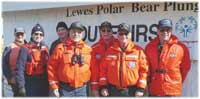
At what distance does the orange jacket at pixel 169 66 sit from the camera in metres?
5.11

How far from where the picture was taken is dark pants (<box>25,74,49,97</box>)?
5676 mm

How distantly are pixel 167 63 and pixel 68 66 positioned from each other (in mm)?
1109

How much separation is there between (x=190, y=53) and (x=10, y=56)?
2182 mm

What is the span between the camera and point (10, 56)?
5.77 metres

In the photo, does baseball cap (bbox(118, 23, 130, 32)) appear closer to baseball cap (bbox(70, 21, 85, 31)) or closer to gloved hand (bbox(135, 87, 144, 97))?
baseball cap (bbox(70, 21, 85, 31))

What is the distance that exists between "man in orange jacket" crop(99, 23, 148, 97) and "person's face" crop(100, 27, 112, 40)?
0.23m

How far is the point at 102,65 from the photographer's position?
5254mm

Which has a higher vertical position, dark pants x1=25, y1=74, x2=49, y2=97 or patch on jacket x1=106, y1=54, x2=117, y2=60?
patch on jacket x1=106, y1=54, x2=117, y2=60

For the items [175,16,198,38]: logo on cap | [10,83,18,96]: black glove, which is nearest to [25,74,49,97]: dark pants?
[10,83,18,96]: black glove

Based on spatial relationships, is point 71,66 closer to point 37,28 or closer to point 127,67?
point 127,67

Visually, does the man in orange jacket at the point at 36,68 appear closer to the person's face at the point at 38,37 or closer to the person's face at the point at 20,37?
the person's face at the point at 38,37

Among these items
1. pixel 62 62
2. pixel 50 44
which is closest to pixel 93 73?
pixel 62 62

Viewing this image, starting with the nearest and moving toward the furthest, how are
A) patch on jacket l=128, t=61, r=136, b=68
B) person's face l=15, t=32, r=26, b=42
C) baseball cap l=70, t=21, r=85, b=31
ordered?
patch on jacket l=128, t=61, r=136, b=68 → baseball cap l=70, t=21, r=85, b=31 → person's face l=15, t=32, r=26, b=42

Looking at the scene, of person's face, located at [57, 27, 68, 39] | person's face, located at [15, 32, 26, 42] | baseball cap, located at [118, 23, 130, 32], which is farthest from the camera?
person's face, located at [15, 32, 26, 42]
